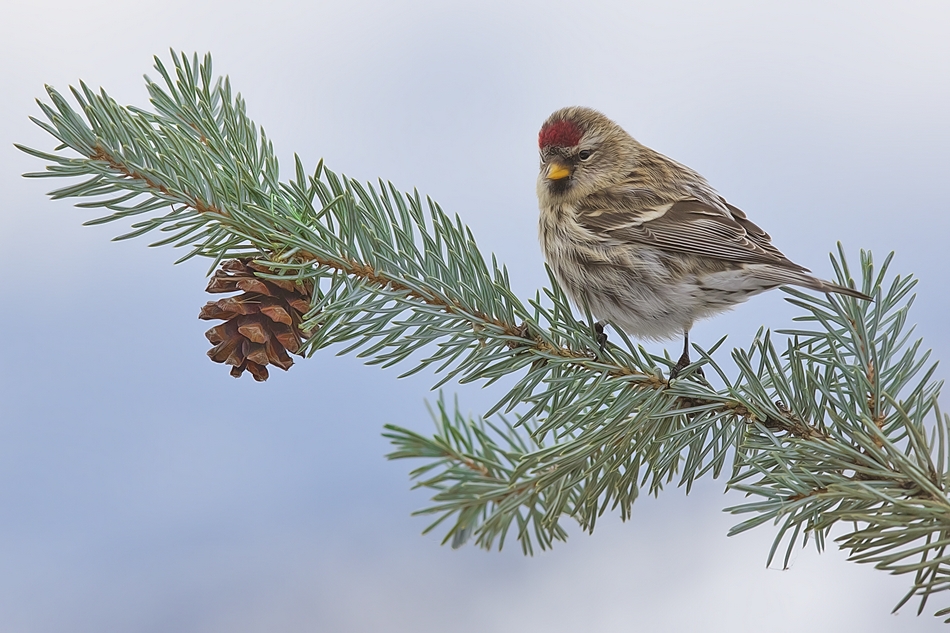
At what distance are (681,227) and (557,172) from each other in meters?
0.32

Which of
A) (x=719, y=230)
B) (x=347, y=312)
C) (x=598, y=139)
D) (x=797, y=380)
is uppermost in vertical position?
(x=598, y=139)

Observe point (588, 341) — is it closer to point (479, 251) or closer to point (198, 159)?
point (479, 251)

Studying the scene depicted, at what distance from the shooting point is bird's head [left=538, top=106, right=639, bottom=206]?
5.71ft

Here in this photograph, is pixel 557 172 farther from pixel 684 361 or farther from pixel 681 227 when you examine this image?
pixel 684 361

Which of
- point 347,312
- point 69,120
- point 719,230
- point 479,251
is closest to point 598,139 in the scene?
point 719,230

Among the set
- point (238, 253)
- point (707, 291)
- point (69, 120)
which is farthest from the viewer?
point (707, 291)

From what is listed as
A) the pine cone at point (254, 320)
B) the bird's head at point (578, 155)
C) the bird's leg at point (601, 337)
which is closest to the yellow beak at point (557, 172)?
the bird's head at point (578, 155)

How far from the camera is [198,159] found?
3.50ft

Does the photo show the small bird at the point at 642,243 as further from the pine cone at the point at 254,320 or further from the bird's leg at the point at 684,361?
the pine cone at the point at 254,320

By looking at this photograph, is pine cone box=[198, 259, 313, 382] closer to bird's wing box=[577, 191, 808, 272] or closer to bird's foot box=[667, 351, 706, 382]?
bird's foot box=[667, 351, 706, 382]

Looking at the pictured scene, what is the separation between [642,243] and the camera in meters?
1.53

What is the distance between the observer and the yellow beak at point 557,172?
1725mm

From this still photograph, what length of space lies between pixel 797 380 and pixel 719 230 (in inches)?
21.3

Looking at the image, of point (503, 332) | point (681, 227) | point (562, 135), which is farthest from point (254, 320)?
point (562, 135)
